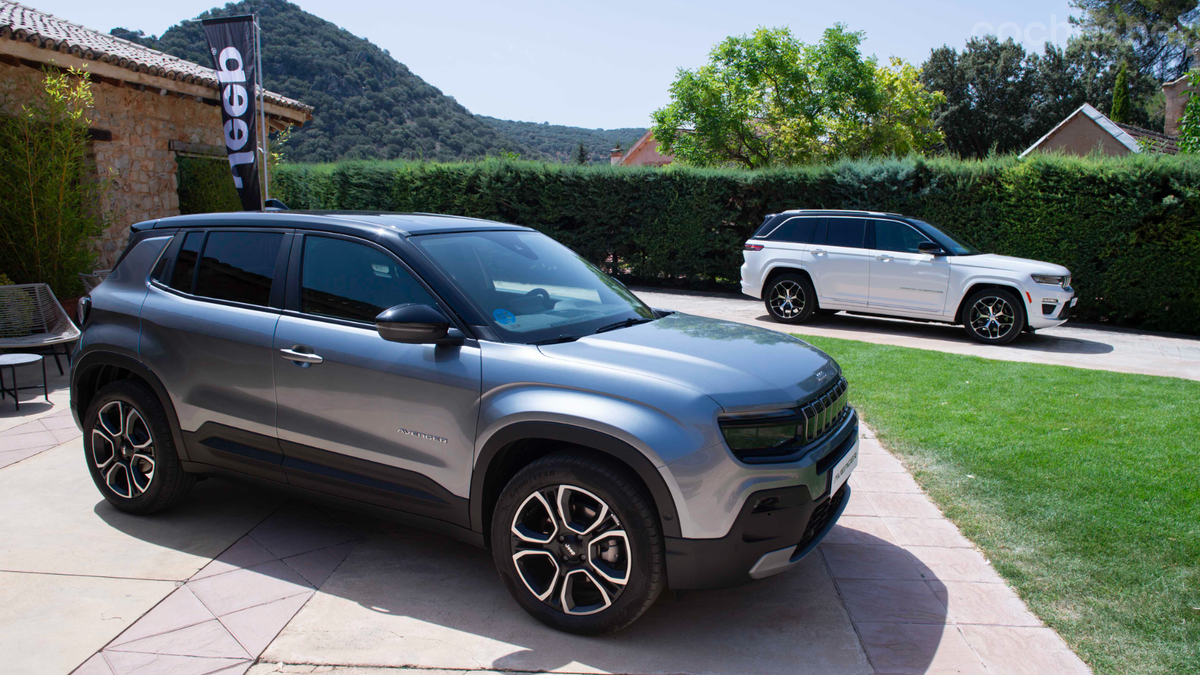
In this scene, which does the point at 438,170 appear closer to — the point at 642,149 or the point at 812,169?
the point at 812,169

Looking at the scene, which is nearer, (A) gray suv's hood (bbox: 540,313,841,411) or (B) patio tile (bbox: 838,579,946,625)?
(A) gray suv's hood (bbox: 540,313,841,411)

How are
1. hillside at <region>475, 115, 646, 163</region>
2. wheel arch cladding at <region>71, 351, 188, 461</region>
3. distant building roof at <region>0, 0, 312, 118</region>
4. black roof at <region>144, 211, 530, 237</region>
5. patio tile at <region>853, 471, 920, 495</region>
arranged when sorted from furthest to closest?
hillside at <region>475, 115, 646, 163</region>, distant building roof at <region>0, 0, 312, 118</region>, patio tile at <region>853, 471, 920, 495</region>, wheel arch cladding at <region>71, 351, 188, 461</region>, black roof at <region>144, 211, 530, 237</region>

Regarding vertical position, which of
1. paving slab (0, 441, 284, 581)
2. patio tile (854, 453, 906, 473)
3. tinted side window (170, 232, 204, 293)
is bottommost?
paving slab (0, 441, 284, 581)

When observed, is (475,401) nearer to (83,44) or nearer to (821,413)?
(821,413)

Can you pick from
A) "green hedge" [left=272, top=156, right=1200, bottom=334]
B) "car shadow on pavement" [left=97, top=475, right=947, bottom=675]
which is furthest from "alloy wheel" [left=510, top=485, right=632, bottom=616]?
"green hedge" [left=272, top=156, right=1200, bottom=334]

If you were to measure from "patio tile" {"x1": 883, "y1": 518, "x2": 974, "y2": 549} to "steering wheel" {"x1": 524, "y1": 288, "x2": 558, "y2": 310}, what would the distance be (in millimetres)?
2295

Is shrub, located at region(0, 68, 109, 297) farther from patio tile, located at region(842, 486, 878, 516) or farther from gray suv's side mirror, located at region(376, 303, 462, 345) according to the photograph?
patio tile, located at region(842, 486, 878, 516)

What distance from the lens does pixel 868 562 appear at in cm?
391

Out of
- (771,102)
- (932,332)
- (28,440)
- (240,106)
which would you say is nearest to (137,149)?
(240,106)

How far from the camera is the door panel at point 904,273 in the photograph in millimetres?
11133

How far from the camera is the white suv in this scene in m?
10.6

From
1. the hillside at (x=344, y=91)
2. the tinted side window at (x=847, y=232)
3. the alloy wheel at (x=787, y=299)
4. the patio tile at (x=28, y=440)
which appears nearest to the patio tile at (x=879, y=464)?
the patio tile at (x=28, y=440)

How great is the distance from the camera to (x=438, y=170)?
20.2 metres

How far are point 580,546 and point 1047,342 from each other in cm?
1049
